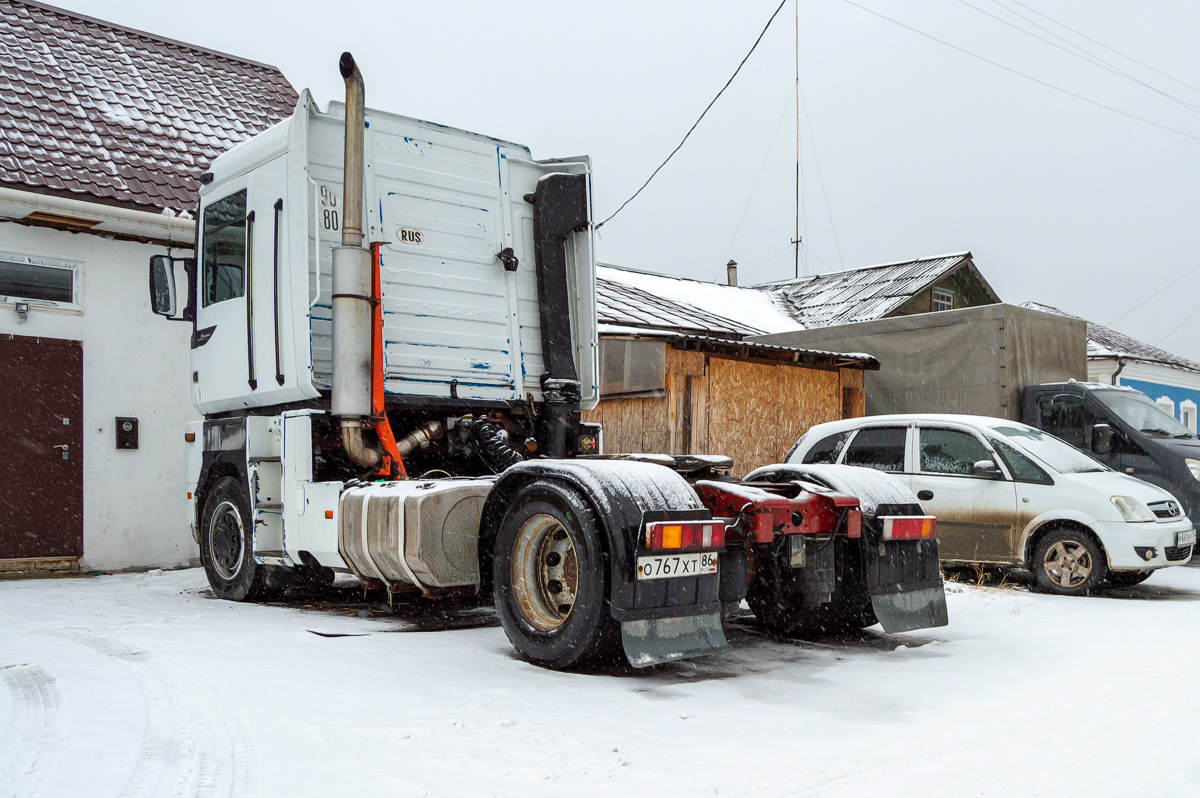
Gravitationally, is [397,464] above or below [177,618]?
above

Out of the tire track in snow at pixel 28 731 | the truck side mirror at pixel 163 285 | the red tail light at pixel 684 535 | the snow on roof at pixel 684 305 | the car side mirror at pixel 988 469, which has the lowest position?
the tire track in snow at pixel 28 731

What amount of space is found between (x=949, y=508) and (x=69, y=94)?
10561 millimetres

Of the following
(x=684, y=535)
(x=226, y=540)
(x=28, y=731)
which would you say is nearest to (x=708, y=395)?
(x=226, y=540)

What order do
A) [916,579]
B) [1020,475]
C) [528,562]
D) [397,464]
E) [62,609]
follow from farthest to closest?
[1020,475] → [62,609] → [397,464] → [916,579] → [528,562]

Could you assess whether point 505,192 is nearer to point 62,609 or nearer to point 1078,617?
point 62,609

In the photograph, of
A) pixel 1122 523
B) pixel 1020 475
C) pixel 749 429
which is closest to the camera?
pixel 1122 523

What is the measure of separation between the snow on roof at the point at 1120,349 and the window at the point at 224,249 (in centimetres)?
1993

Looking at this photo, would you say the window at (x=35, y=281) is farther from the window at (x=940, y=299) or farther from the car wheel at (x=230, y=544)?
the window at (x=940, y=299)

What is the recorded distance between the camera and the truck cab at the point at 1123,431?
428 inches

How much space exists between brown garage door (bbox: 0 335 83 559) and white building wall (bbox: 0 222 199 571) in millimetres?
A: 108

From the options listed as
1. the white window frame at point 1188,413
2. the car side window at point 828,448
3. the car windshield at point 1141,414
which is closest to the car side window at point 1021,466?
the car side window at point 828,448

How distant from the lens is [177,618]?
6797mm

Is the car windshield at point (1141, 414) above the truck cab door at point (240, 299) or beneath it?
beneath

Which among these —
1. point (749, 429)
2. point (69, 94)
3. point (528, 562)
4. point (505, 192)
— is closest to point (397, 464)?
point (528, 562)
